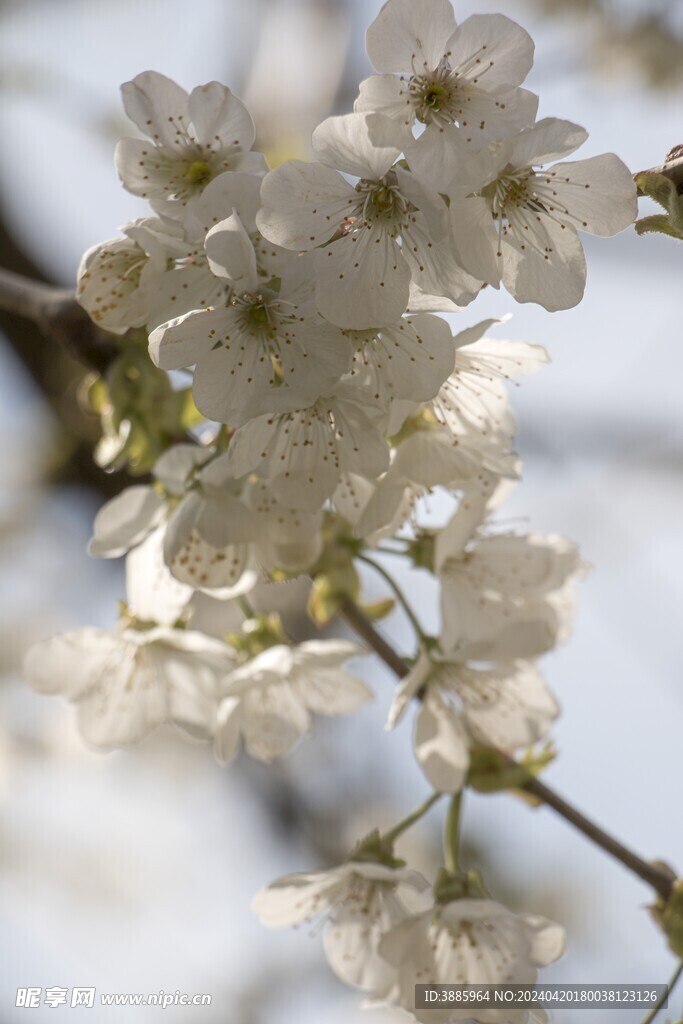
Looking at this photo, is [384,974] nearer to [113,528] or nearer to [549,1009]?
[549,1009]

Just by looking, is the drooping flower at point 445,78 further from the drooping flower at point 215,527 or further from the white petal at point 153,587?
the white petal at point 153,587

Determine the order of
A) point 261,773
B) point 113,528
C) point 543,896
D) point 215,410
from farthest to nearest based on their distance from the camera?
point 543,896 < point 261,773 < point 113,528 < point 215,410

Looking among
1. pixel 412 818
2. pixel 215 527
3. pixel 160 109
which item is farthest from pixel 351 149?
pixel 412 818

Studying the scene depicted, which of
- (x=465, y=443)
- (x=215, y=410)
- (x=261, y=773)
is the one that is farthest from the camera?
(x=261, y=773)

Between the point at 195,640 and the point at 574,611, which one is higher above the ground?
the point at 574,611

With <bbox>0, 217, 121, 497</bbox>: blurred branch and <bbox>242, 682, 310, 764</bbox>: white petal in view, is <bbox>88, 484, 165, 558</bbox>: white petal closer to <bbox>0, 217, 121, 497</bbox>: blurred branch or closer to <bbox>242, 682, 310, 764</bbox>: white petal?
<bbox>242, 682, 310, 764</bbox>: white petal

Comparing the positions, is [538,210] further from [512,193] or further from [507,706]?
[507,706]

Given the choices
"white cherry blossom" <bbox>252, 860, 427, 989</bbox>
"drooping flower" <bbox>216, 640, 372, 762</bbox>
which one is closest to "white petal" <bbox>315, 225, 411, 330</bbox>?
"drooping flower" <bbox>216, 640, 372, 762</bbox>

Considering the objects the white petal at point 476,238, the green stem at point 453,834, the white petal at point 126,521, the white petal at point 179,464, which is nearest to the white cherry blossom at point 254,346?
the white petal at point 476,238

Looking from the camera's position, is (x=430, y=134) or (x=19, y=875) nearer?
(x=430, y=134)

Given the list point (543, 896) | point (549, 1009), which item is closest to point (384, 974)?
point (549, 1009)
